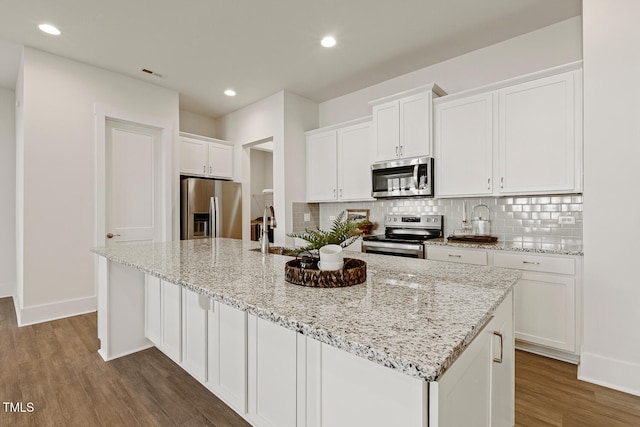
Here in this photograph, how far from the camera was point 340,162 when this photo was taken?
4.08 meters

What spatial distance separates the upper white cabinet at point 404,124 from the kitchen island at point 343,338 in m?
1.83

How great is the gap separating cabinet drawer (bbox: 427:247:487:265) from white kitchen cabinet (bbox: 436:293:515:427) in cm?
140

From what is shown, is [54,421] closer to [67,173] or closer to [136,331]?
[136,331]

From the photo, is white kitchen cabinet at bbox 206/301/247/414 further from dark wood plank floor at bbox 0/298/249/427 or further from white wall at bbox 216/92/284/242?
white wall at bbox 216/92/284/242

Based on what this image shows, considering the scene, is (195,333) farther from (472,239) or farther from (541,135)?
(541,135)

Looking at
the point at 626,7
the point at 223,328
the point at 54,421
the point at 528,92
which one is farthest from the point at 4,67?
the point at 626,7

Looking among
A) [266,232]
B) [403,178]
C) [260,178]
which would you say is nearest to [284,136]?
[403,178]

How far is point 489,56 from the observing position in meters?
3.15

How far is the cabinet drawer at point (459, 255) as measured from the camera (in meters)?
2.68

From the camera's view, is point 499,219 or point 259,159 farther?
point 259,159

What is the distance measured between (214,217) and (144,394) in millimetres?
2787

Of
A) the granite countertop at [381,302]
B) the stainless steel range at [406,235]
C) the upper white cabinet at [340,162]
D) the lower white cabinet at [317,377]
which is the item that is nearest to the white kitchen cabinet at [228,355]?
the lower white cabinet at [317,377]

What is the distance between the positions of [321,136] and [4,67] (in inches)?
147

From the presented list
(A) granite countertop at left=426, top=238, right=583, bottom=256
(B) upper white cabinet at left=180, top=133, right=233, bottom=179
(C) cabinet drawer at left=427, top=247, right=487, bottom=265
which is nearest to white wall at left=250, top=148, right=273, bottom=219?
(B) upper white cabinet at left=180, top=133, right=233, bottom=179
